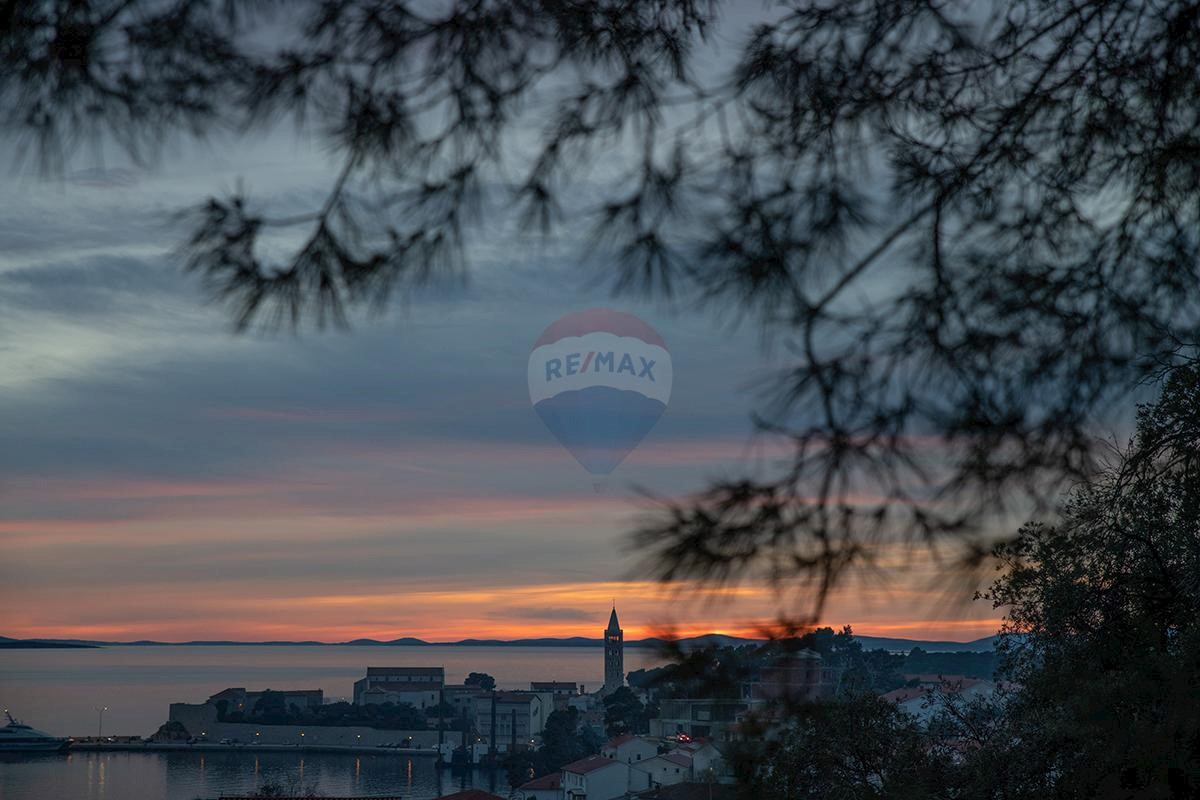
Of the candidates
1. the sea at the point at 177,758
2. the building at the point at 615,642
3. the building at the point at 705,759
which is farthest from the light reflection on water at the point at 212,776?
the building at the point at 705,759

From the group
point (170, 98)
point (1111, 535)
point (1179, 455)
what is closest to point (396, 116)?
point (170, 98)

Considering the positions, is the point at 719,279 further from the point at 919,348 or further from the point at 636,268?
the point at 919,348

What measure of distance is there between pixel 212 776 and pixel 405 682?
24774mm

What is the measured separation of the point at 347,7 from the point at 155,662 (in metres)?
200

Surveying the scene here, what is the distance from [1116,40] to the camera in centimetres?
329

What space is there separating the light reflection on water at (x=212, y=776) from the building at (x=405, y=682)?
1141 centimetres

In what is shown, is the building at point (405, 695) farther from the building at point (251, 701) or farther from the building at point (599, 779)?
the building at point (599, 779)

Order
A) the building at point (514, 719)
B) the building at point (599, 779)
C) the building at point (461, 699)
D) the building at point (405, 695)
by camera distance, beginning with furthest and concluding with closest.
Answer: the building at point (405, 695)
the building at point (461, 699)
the building at point (514, 719)
the building at point (599, 779)

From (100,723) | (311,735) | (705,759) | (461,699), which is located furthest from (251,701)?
(705,759)

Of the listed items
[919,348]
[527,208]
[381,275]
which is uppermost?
[527,208]

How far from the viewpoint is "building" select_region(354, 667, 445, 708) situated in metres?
74.4

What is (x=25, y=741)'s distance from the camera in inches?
2544

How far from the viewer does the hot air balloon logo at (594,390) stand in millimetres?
6078

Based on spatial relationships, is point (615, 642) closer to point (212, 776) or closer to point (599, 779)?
point (599, 779)
